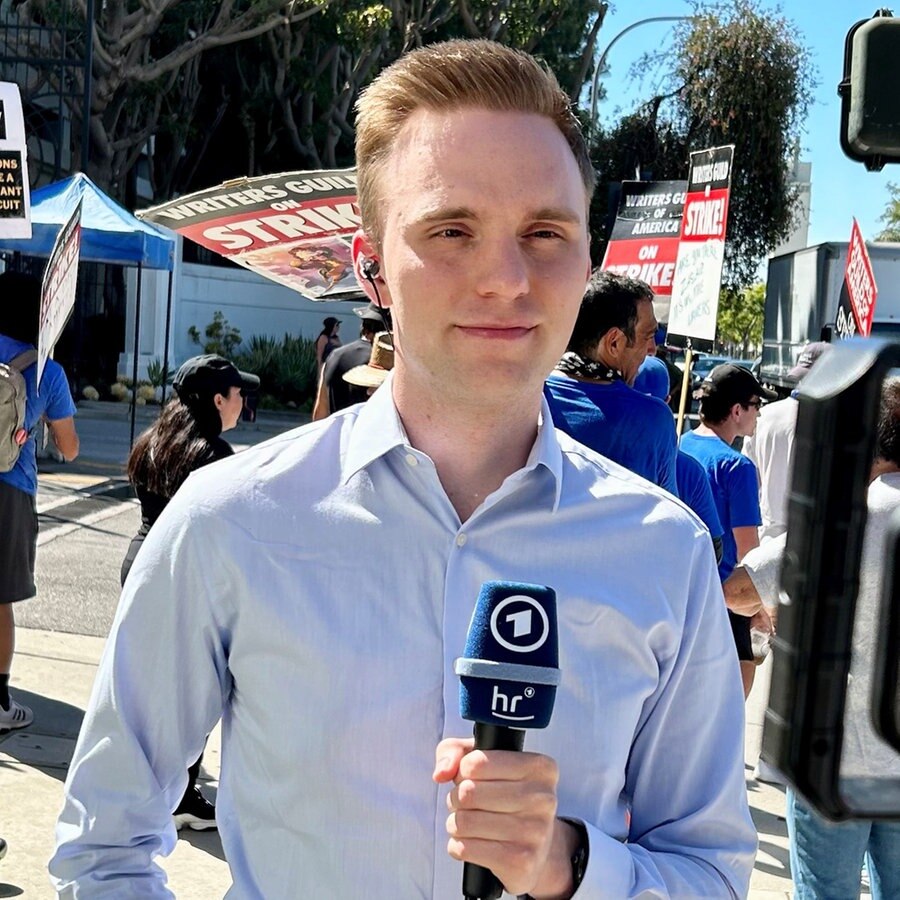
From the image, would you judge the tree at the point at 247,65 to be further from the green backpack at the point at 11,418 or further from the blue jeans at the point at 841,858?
the blue jeans at the point at 841,858

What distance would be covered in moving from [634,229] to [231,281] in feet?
65.5

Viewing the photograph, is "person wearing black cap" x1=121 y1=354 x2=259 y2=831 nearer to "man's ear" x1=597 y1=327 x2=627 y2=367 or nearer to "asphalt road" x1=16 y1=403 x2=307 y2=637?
"man's ear" x1=597 y1=327 x2=627 y2=367

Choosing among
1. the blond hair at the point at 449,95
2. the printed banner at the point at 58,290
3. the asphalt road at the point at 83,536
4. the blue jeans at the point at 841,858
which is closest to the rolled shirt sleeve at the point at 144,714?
the blond hair at the point at 449,95

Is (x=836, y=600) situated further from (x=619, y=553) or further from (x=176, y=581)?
(x=176, y=581)

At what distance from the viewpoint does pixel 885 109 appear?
86.4 inches

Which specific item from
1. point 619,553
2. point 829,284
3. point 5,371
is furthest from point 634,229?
point 619,553

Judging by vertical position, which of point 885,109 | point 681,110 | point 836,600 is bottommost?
point 836,600

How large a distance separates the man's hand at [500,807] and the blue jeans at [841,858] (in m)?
2.74

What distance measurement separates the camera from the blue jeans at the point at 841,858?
409 centimetres

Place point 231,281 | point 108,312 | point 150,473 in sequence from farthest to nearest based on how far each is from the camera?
point 231,281 → point 108,312 → point 150,473

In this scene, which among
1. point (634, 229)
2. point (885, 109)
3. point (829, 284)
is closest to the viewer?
point (885, 109)

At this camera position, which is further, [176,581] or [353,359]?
[353,359]

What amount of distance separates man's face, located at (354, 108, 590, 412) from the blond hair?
0.02 metres

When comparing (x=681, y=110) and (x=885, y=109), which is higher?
(x=681, y=110)
